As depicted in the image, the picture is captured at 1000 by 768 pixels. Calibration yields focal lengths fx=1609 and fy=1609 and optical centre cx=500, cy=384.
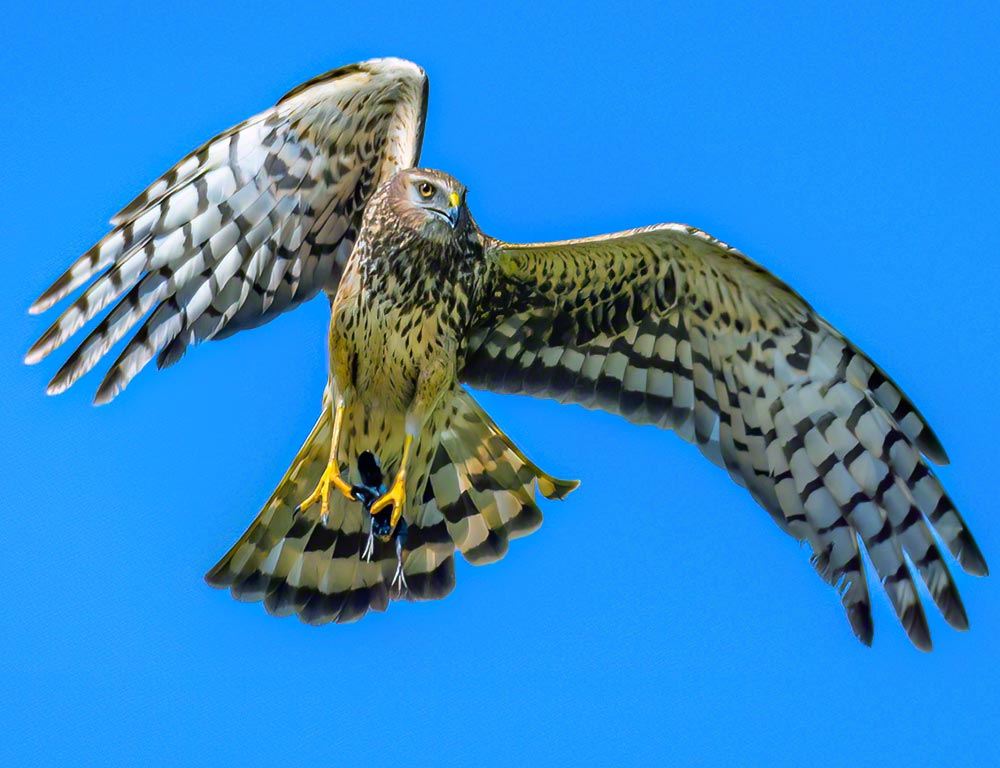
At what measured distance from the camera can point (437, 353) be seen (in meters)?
6.67

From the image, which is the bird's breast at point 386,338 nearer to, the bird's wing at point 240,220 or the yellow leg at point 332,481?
the yellow leg at point 332,481

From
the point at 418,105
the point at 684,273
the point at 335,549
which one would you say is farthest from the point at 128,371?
the point at 684,273

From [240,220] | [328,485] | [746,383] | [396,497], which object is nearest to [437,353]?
[396,497]

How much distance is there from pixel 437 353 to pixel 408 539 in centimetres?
87

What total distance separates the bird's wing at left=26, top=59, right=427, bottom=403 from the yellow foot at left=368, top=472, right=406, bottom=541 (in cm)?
97

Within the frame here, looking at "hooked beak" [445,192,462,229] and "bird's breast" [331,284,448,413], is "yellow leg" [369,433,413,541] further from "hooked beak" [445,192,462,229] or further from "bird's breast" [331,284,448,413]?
"hooked beak" [445,192,462,229]

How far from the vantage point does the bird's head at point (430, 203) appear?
635 cm

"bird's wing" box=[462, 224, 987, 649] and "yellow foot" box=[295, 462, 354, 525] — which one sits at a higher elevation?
"bird's wing" box=[462, 224, 987, 649]

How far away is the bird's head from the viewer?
20.8ft

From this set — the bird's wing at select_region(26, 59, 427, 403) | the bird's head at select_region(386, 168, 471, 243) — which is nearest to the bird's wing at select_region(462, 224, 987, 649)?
the bird's head at select_region(386, 168, 471, 243)

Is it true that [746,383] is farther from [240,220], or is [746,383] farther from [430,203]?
[240,220]

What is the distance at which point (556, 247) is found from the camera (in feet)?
22.4

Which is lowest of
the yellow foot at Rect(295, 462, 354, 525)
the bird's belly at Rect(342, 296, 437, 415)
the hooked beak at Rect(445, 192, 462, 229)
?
the yellow foot at Rect(295, 462, 354, 525)

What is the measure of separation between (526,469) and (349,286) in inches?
43.7
